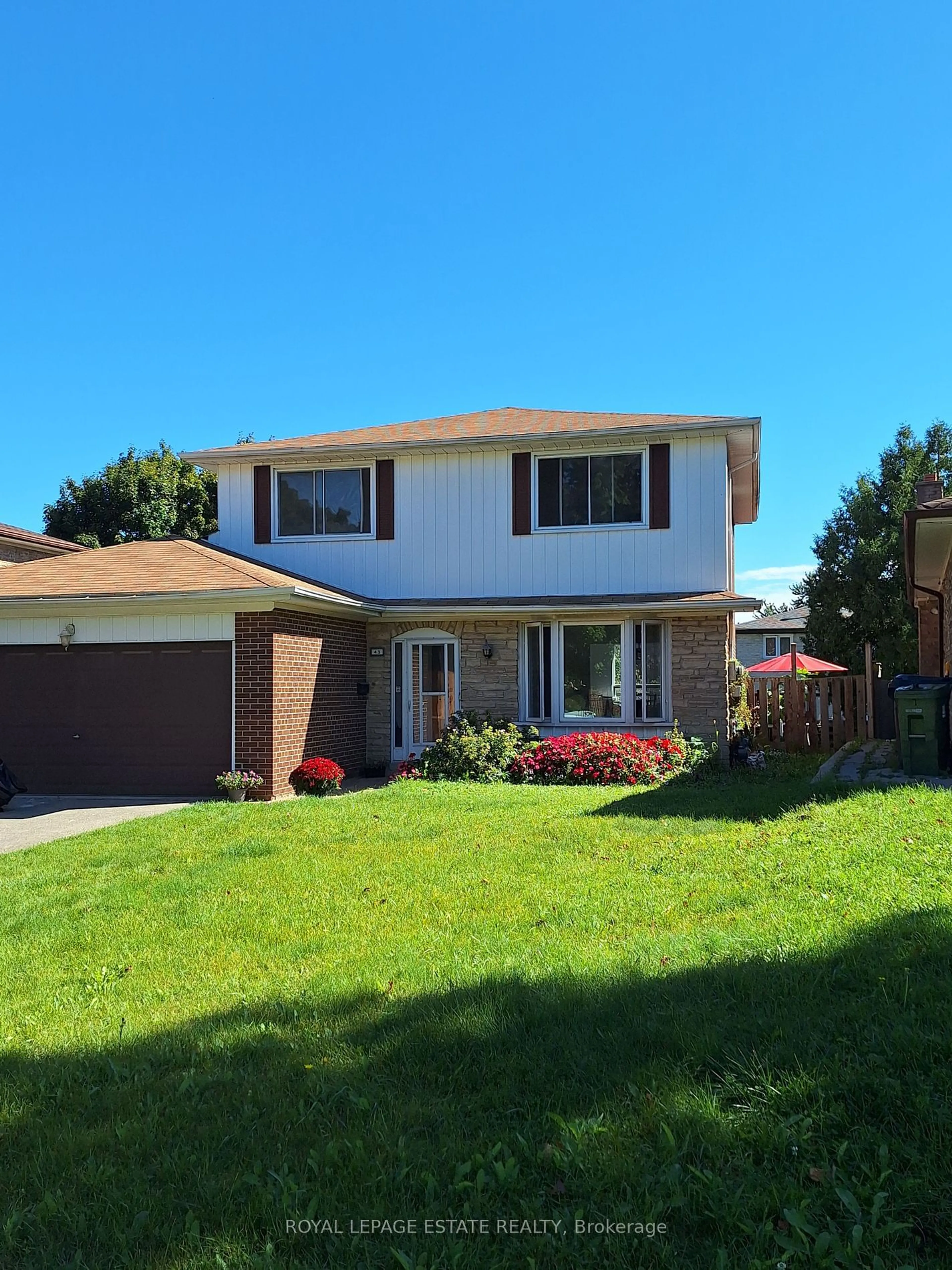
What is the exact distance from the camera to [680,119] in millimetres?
11680

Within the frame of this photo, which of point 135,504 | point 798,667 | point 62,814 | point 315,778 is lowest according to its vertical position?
point 62,814

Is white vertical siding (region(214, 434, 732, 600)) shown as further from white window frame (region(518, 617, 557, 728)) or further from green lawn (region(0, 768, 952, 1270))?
green lawn (region(0, 768, 952, 1270))

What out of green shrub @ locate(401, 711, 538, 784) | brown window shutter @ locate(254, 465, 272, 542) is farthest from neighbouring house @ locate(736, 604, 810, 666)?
brown window shutter @ locate(254, 465, 272, 542)

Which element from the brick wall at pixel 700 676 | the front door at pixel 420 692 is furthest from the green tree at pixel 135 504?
the brick wall at pixel 700 676

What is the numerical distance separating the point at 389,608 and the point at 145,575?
4115 mm

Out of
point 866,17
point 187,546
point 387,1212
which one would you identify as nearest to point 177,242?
point 187,546

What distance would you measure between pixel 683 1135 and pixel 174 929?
13.0ft

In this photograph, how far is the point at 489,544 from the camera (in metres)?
16.4

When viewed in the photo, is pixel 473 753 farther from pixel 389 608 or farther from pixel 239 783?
pixel 239 783

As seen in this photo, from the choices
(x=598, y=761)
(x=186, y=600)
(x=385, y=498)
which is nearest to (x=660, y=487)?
(x=385, y=498)

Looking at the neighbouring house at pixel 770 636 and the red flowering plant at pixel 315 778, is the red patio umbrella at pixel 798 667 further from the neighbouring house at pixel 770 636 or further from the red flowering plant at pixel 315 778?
the red flowering plant at pixel 315 778

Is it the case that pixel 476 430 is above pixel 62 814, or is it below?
above

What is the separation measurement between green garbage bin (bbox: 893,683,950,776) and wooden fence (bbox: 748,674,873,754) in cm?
695

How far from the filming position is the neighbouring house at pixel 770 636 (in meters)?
40.3
